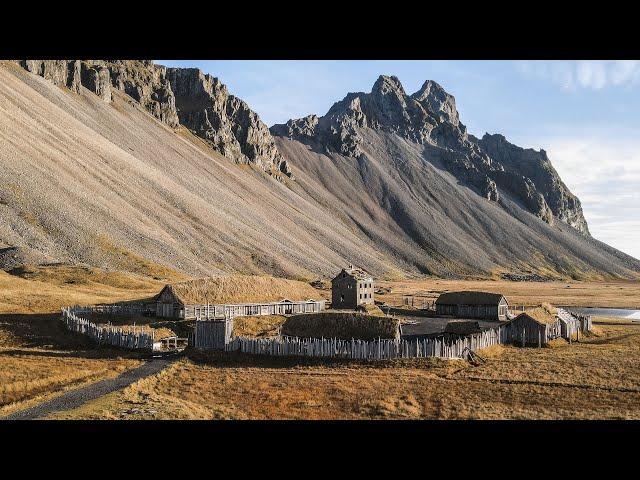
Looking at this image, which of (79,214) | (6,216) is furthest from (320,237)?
(6,216)

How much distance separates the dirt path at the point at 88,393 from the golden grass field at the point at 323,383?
2.84 ft

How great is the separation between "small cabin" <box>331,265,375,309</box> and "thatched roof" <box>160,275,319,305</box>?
612cm

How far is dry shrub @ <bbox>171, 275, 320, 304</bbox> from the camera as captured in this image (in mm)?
55000

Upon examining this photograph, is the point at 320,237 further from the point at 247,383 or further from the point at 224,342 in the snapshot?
the point at 247,383

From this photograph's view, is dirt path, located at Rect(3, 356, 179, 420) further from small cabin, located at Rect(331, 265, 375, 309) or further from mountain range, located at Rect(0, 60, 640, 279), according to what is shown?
mountain range, located at Rect(0, 60, 640, 279)

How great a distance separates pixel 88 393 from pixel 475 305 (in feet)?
169

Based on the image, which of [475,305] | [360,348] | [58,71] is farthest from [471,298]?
[58,71]

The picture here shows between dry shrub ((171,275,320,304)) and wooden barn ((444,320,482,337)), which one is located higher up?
dry shrub ((171,275,320,304))

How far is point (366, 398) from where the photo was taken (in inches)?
1104

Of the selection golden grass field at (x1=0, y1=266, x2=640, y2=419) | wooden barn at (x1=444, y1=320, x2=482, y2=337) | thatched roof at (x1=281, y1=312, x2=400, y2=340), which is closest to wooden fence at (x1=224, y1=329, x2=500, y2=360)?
thatched roof at (x1=281, y1=312, x2=400, y2=340)

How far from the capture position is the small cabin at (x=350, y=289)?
70.7 metres

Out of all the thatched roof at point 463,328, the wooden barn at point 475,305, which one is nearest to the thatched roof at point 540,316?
the thatched roof at point 463,328

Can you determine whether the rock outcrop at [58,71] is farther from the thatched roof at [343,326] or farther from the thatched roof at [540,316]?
the thatched roof at [540,316]
